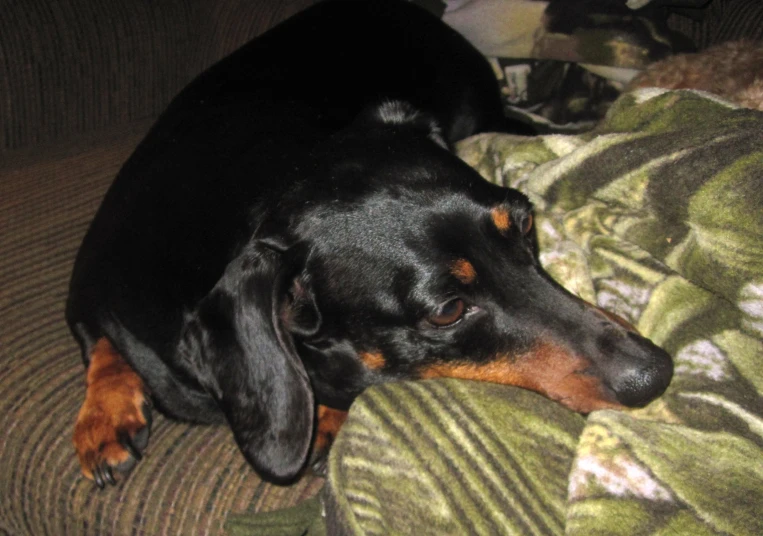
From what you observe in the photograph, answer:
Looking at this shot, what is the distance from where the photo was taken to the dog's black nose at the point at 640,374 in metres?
1.21

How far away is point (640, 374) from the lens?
1210 mm

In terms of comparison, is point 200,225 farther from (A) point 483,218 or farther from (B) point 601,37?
(B) point 601,37

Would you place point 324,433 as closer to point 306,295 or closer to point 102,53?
point 306,295

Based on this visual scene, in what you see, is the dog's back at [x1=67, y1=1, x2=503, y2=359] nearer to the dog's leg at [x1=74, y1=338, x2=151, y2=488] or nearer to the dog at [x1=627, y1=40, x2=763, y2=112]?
the dog's leg at [x1=74, y1=338, x2=151, y2=488]

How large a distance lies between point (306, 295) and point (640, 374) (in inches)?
29.7

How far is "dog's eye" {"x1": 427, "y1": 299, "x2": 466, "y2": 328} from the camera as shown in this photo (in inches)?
54.7

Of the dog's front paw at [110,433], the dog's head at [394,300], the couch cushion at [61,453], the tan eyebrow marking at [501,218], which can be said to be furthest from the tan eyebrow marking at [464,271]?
the dog's front paw at [110,433]

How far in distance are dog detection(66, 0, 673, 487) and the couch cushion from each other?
0.07m

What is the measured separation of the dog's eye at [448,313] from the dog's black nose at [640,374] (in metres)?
0.33

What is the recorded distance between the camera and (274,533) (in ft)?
4.58

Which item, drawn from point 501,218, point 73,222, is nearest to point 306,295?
point 501,218

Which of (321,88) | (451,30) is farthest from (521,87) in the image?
Answer: (321,88)

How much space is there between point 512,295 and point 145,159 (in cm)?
122

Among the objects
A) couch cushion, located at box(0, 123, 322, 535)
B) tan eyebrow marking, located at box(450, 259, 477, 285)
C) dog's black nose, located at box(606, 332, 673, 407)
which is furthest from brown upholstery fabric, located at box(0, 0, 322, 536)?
dog's black nose, located at box(606, 332, 673, 407)
